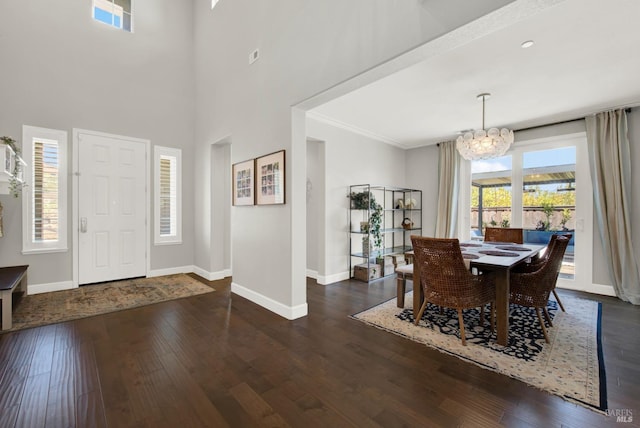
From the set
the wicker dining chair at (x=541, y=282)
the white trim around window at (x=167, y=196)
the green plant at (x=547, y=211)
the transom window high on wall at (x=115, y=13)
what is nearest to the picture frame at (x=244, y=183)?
the white trim around window at (x=167, y=196)

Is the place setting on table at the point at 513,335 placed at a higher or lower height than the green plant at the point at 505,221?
lower

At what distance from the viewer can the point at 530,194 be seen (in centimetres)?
484

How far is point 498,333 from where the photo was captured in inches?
99.0

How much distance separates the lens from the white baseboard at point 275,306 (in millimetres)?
3096

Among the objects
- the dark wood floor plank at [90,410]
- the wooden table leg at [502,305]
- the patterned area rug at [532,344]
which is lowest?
the dark wood floor plank at [90,410]

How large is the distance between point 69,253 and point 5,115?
80.6 inches

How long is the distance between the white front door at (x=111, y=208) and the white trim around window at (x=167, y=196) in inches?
8.0

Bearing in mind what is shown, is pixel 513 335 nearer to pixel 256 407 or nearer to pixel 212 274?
pixel 256 407

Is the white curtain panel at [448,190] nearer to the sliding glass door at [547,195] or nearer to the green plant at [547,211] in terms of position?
the sliding glass door at [547,195]

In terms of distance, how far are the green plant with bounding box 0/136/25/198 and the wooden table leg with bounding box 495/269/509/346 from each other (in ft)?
18.3

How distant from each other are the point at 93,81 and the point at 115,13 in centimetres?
138

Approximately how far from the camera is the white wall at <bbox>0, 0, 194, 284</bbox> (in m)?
3.79

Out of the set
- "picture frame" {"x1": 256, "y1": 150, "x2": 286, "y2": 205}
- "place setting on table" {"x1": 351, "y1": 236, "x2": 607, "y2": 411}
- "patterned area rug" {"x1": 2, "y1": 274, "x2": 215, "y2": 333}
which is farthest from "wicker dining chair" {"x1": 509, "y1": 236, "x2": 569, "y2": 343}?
"patterned area rug" {"x1": 2, "y1": 274, "x2": 215, "y2": 333}

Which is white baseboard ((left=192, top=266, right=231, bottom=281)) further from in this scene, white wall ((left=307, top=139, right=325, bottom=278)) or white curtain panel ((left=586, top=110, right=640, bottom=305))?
white curtain panel ((left=586, top=110, right=640, bottom=305))
